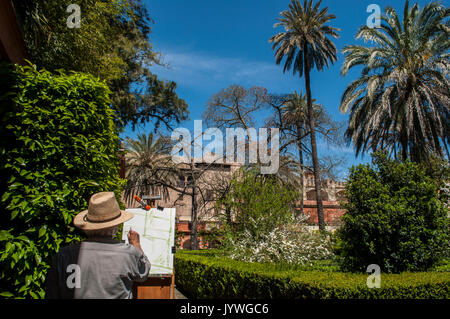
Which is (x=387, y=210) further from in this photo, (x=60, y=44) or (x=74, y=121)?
(x=60, y=44)

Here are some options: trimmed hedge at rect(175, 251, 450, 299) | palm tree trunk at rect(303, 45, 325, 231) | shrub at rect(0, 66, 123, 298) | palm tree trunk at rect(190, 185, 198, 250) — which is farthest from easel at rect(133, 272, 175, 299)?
palm tree trunk at rect(303, 45, 325, 231)

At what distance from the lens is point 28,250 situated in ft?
10.2

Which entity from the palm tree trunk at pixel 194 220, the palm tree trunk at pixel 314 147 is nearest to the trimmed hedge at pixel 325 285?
the palm tree trunk at pixel 194 220

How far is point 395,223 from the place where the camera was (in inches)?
271

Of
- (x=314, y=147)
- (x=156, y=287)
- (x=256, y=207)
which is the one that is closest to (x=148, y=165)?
(x=256, y=207)

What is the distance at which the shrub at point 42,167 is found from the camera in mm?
3139

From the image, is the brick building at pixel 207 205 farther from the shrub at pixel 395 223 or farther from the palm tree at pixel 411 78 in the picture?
the shrub at pixel 395 223

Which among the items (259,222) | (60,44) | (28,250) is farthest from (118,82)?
(28,250)

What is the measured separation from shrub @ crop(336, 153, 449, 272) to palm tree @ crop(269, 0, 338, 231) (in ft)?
50.1

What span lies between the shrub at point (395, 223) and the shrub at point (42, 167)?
19.2 ft

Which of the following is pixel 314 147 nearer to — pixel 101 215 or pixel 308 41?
pixel 308 41

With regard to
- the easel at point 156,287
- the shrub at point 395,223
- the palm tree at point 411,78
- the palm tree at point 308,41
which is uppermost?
the palm tree at point 308,41

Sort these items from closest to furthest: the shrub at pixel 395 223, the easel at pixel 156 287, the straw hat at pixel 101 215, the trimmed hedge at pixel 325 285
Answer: the straw hat at pixel 101 215
the trimmed hedge at pixel 325 285
the easel at pixel 156 287
the shrub at pixel 395 223

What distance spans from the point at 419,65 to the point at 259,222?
14.0m
